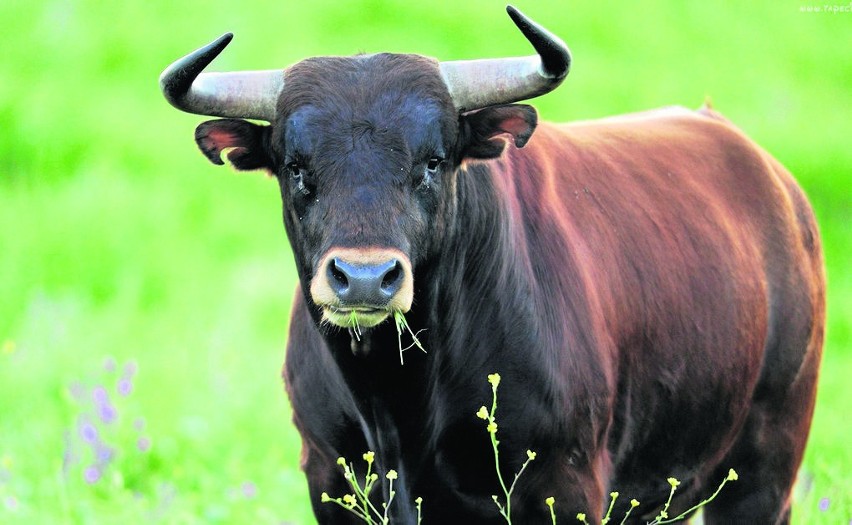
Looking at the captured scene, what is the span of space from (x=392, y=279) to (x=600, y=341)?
3.93 ft

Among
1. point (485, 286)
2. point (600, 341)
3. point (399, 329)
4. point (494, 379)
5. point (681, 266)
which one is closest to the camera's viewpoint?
point (494, 379)

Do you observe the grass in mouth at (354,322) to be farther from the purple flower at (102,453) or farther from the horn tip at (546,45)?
the purple flower at (102,453)

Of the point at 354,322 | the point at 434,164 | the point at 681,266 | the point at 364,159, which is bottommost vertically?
the point at 681,266

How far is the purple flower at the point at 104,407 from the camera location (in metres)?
Answer: 8.59

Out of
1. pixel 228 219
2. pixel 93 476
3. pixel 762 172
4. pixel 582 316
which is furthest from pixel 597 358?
pixel 228 219

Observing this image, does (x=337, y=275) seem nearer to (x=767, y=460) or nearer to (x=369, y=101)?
(x=369, y=101)

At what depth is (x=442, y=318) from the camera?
5.63 meters

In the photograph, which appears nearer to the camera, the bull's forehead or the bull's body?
the bull's forehead

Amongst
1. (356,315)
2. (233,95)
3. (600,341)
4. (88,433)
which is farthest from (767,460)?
(88,433)

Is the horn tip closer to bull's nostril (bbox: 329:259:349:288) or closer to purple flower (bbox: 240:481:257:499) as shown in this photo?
bull's nostril (bbox: 329:259:349:288)

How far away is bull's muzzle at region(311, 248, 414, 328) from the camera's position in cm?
484

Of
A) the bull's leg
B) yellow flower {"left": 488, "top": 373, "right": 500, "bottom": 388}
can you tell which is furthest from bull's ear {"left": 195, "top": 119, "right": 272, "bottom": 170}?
the bull's leg

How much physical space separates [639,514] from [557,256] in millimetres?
1415

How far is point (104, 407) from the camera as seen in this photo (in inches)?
340
